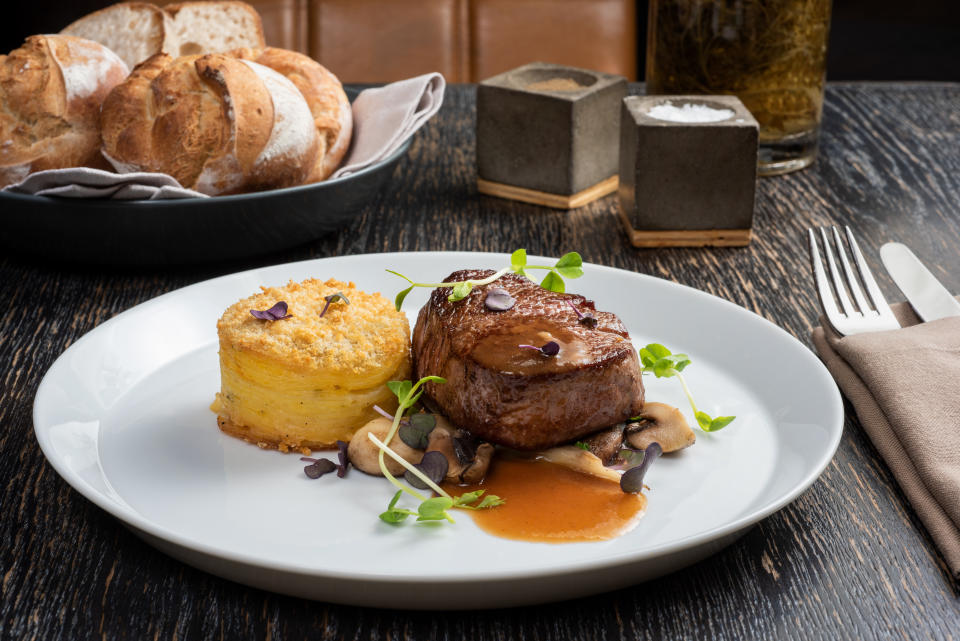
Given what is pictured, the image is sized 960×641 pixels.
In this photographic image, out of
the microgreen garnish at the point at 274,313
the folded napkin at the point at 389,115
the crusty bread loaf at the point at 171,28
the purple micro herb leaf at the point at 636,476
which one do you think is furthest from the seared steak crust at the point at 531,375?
the crusty bread loaf at the point at 171,28

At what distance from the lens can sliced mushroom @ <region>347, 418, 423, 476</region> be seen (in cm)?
127

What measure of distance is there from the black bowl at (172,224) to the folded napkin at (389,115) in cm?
18

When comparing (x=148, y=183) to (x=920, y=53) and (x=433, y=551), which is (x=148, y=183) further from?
(x=920, y=53)

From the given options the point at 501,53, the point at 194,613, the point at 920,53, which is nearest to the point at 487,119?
the point at 194,613

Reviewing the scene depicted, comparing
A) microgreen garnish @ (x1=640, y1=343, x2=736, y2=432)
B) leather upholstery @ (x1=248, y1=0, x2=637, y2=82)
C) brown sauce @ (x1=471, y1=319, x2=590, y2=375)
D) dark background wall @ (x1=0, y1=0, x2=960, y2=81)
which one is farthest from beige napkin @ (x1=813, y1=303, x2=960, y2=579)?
dark background wall @ (x1=0, y1=0, x2=960, y2=81)

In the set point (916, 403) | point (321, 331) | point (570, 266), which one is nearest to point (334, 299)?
point (321, 331)

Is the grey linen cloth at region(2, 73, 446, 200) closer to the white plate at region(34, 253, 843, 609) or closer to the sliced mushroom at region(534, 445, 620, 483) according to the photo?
the white plate at region(34, 253, 843, 609)

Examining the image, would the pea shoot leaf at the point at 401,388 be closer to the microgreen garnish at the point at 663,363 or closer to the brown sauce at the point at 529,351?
the brown sauce at the point at 529,351

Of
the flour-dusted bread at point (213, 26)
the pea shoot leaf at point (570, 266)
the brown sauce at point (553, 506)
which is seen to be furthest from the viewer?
the flour-dusted bread at point (213, 26)

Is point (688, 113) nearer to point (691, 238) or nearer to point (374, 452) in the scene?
point (691, 238)

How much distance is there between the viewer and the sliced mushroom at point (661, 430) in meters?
1.30

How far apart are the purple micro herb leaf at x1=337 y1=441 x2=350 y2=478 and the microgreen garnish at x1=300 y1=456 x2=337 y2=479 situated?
0.5 inches

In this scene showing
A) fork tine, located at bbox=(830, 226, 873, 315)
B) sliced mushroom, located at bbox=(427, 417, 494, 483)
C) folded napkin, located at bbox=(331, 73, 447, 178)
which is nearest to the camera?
sliced mushroom, located at bbox=(427, 417, 494, 483)

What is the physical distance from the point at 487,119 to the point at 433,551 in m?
1.46
